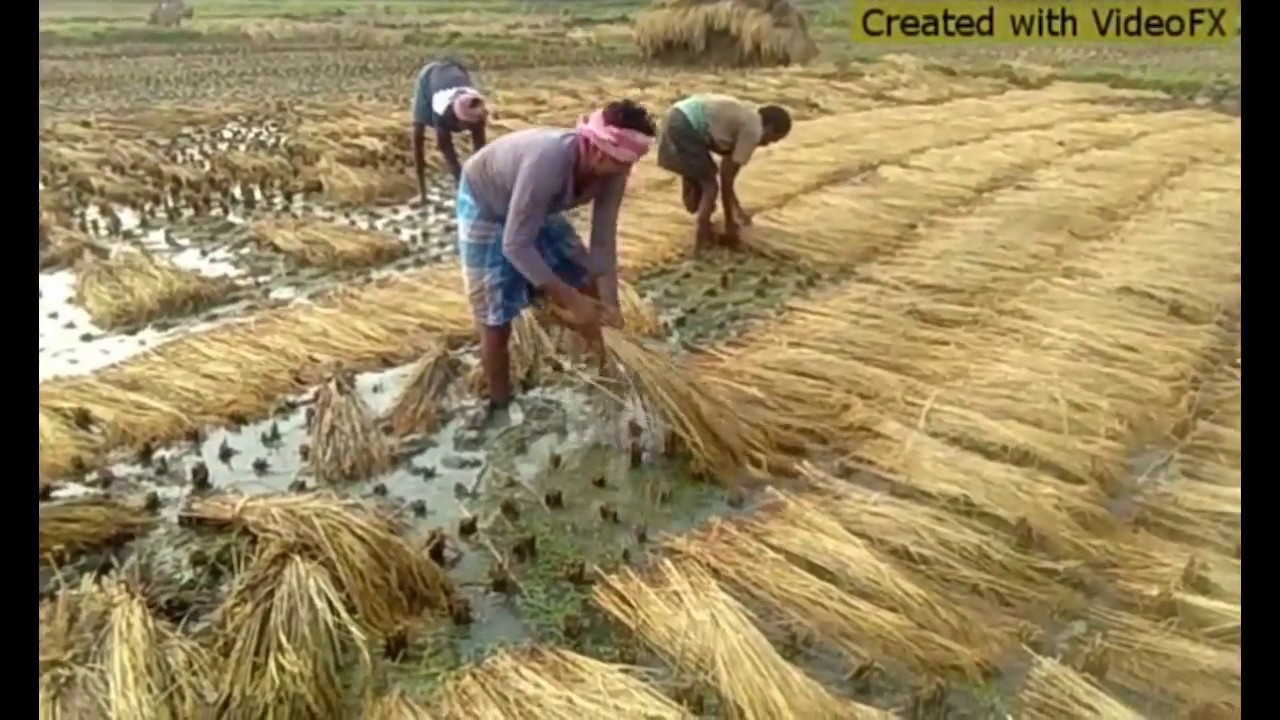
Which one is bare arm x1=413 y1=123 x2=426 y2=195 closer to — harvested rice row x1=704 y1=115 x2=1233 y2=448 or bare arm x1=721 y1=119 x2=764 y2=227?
bare arm x1=721 y1=119 x2=764 y2=227

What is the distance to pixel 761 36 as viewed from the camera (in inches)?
184

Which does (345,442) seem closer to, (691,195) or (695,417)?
(695,417)

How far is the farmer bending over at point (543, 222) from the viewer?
2.33 metres

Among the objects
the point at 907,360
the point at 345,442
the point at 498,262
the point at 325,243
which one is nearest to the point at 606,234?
the point at 498,262

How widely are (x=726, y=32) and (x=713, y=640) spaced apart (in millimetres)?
3518

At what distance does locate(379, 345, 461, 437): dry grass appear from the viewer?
2600mm

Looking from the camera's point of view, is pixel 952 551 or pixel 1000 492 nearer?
pixel 952 551

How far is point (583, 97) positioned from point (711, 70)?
3.00 feet

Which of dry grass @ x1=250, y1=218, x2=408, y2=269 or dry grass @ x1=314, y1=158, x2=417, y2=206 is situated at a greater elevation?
dry grass @ x1=314, y1=158, x2=417, y2=206

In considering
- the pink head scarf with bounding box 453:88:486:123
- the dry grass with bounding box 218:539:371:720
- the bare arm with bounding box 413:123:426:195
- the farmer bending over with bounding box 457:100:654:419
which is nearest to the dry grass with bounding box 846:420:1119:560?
the farmer bending over with bounding box 457:100:654:419

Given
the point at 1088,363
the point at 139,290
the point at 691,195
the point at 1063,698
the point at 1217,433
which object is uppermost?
the point at 691,195

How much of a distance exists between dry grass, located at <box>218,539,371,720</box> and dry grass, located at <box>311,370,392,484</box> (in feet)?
1.33

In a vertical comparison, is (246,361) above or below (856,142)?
below

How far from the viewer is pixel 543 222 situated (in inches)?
99.7
